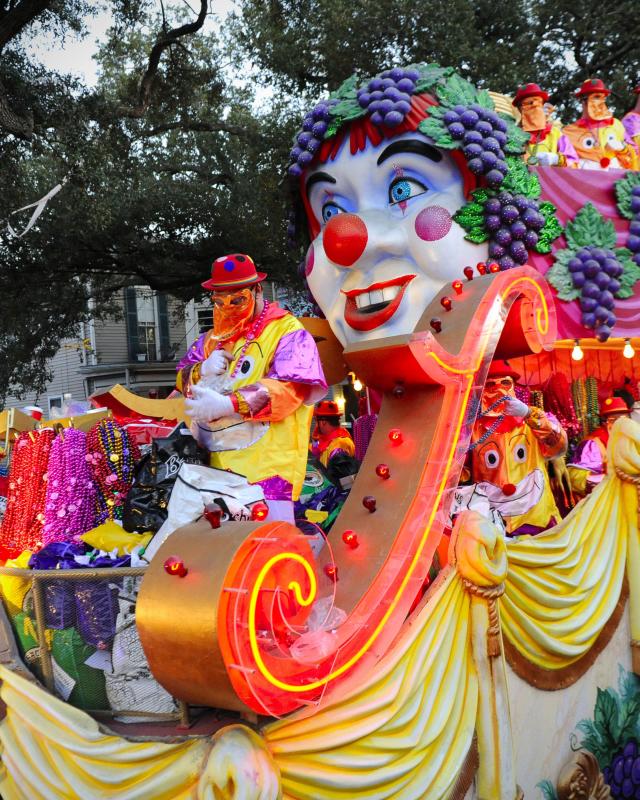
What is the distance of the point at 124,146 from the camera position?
37.4 ft

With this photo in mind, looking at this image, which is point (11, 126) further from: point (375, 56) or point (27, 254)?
point (375, 56)

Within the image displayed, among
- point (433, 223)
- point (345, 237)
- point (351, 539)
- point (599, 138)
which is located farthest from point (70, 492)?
point (599, 138)

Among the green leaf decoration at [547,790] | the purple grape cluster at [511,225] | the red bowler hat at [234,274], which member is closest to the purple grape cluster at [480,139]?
the purple grape cluster at [511,225]

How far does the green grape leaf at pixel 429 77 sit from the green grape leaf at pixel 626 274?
1.72 metres

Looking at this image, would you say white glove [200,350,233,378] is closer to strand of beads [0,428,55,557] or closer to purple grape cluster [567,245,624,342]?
strand of beads [0,428,55,557]

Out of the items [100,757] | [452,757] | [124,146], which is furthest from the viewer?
[124,146]

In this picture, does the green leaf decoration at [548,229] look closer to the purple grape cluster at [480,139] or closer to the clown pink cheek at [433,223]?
the purple grape cluster at [480,139]

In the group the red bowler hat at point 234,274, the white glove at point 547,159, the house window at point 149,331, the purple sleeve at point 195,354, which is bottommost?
the purple sleeve at point 195,354

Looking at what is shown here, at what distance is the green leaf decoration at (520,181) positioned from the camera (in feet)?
16.6

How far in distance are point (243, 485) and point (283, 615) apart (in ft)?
3.04

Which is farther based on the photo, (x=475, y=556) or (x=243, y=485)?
(x=243, y=485)

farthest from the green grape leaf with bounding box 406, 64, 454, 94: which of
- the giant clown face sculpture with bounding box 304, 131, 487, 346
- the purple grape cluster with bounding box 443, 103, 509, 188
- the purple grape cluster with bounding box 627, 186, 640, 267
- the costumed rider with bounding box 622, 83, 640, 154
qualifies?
the costumed rider with bounding box 622, 83, 640, 154

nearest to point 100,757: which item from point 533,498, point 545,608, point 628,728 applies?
point 545,608

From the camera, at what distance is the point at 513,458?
407 cm
